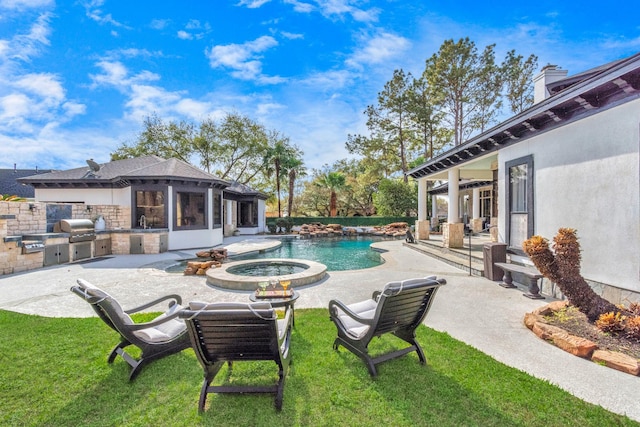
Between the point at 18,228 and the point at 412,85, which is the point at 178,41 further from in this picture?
the point at 412,85

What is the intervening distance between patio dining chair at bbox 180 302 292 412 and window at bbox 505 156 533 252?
667 centimetres

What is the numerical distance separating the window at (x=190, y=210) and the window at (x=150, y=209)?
0.61 m

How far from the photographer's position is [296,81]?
1691 cm

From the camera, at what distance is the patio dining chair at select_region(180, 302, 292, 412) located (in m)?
2.25

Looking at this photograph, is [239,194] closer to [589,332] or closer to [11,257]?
[11,257]

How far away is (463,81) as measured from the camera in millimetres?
22891

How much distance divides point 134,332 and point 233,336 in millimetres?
1445

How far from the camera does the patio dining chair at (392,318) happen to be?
9.18 ft

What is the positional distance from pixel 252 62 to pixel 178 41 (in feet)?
12.9

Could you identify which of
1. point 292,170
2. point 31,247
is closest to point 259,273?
point 31,247

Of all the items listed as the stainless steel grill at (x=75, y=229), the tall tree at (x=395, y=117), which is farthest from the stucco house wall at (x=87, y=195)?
the tall tree at (x=395, y=117)

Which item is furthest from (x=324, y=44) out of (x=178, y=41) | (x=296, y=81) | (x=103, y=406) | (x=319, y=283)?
(x=103, y=406)

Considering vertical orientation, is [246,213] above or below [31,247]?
above

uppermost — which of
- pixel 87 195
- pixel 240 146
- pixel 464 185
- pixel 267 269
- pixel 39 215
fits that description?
pixel 240 146
